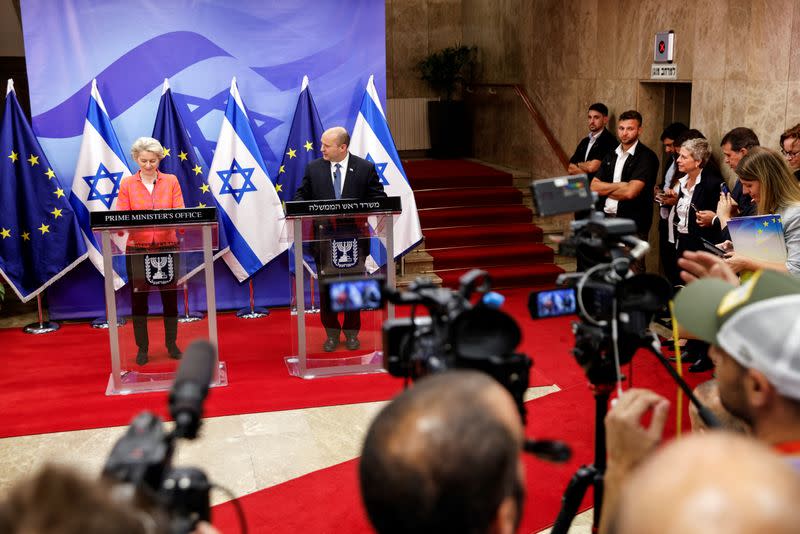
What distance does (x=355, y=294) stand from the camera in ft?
7.82

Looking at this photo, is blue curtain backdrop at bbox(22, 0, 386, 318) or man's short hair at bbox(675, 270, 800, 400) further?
blue curtain backdrop at bbox(22, 0, 386, 318)

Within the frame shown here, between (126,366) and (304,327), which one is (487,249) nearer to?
(304,327)

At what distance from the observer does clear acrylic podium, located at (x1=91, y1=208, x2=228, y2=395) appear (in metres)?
5.84

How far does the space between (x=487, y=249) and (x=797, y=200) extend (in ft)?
16.3

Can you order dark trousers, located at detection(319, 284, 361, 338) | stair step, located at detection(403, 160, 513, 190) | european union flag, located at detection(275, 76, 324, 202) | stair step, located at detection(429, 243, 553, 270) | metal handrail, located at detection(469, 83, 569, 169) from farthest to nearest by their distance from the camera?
stair step, located at detection(403, 160, 513, 190)
metal handrail, located at detection(469, 83, 569, 169)
stair step, located at detection(429, 243, 553, 270)
european union flag, located at detection(275, 76, 324, 202)
dark trousers, located at detection(319, 284, 361, 338)

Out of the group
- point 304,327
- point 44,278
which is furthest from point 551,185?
point 44,278

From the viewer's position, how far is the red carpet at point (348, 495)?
411cm

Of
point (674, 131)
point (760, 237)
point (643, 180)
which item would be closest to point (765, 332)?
point (760, 237)

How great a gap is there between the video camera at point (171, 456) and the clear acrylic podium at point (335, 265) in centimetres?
403

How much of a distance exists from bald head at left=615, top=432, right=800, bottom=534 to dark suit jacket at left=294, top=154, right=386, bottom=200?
554 cm

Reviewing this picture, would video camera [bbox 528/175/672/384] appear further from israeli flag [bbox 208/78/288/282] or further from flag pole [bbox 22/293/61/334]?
flag pole [bbox 22/293/61/334]

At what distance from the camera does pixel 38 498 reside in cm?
117

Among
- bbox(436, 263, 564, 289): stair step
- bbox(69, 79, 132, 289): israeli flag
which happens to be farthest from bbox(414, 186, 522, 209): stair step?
bbox(69, 79, 132, 289): israeli flag

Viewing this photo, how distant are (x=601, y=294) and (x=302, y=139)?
547 cm
